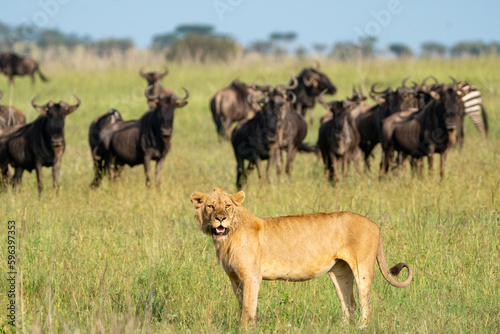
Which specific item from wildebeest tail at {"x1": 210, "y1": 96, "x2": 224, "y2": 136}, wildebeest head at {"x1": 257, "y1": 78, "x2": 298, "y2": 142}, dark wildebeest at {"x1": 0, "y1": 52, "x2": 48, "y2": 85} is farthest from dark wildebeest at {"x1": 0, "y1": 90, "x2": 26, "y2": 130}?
dark wildebeest at {"x1": 0, "y1": 52, "x2": 48, "y2": 85}

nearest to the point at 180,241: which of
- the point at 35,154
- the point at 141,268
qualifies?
the point at 141,268

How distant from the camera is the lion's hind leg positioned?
17.5 feet

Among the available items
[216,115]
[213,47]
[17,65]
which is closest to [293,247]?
[216,115]

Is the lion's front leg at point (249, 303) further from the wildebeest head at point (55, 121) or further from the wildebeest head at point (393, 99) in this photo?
the wildebeest head at point (393, 99)

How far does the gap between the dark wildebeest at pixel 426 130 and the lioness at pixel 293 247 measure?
674cm

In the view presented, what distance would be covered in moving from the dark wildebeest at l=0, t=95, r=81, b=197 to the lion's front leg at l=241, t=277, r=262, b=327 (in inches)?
272

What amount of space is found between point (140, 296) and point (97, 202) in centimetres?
419

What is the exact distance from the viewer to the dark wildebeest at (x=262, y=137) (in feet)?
40.6

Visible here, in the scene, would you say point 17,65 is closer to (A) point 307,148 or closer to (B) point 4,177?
(A) point 307,148

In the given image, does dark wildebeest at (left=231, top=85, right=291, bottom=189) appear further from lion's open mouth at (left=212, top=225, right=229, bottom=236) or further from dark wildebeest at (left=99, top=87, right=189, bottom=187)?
lion's open mouth at (left=212, top=225, right=229, bottom=236)

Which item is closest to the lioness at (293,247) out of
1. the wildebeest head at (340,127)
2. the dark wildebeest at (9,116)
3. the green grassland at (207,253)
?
the green grassland at (207,253)

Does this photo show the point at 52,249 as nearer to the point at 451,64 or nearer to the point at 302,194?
the point at 302,194

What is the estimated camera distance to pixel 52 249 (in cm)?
685

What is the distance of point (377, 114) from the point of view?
1434cm
